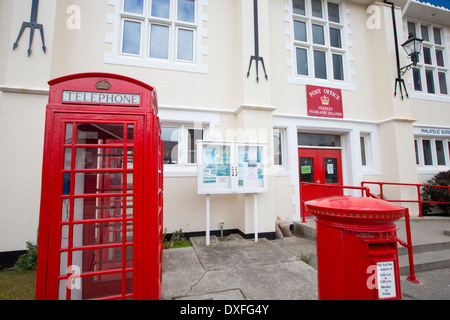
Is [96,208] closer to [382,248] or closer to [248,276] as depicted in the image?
[248,276]

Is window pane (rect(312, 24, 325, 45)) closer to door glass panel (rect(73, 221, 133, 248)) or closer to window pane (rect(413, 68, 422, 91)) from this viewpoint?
window pane (rect(413, 68, 422, 91))

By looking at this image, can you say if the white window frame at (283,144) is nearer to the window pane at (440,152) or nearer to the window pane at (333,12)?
the window pane at (333,12)

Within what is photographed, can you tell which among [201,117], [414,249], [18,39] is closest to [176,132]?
[201,117]

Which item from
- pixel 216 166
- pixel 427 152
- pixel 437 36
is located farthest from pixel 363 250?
pixel 437 36

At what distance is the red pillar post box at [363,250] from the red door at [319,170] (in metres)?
4.62

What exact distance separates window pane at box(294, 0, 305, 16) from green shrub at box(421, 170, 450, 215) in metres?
6.82

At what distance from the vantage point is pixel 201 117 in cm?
521

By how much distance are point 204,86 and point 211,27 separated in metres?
1.66

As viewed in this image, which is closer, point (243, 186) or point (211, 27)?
point (243, 186)

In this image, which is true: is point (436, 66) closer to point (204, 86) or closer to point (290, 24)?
point (290, 24)

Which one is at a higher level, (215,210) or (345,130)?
(345,130)

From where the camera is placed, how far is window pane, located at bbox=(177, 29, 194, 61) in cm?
546
